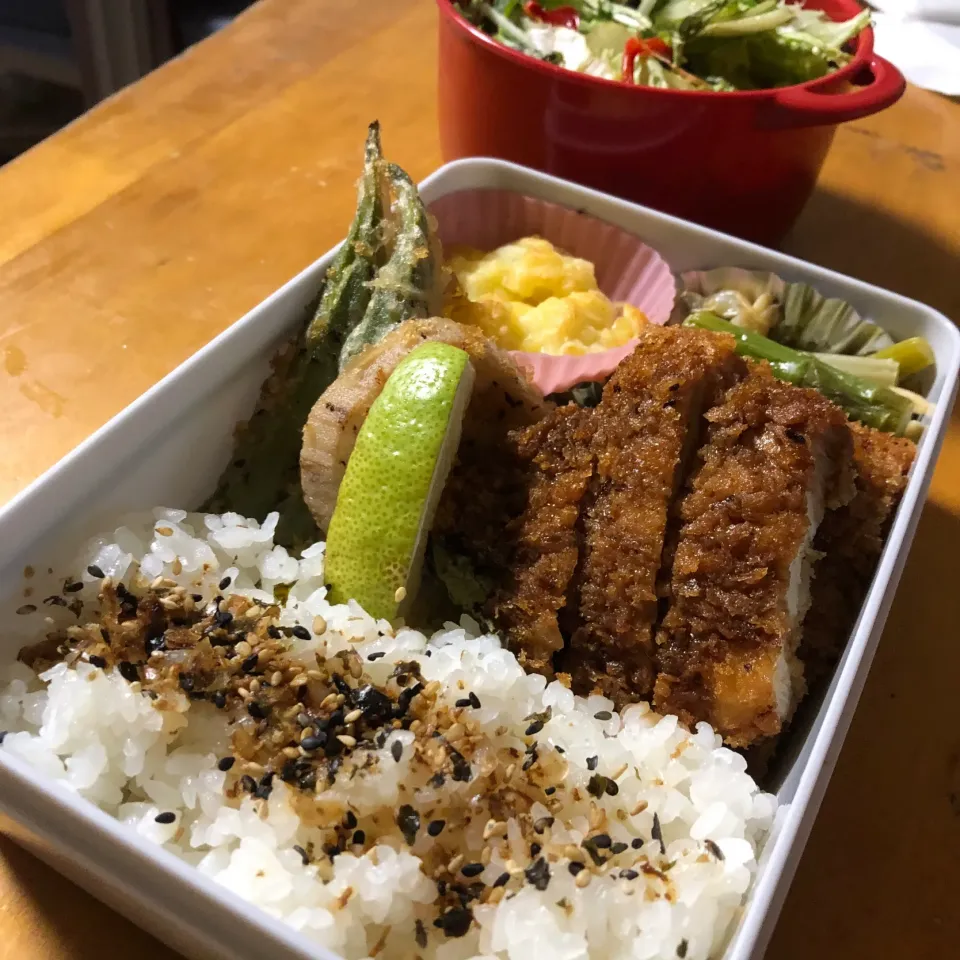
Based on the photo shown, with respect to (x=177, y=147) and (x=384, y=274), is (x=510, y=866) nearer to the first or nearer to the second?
(x=384, y=274)

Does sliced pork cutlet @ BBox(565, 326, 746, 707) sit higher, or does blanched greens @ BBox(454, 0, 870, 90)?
blanched greens @ BBox(454, 0, 870, 90)

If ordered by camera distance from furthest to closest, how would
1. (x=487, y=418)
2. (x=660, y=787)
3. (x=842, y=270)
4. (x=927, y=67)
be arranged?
(x=927, y=67)
(x=842, y=270)
(x=487, y=418)
(x=660, y=787)

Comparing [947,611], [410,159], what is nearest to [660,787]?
[947,611]

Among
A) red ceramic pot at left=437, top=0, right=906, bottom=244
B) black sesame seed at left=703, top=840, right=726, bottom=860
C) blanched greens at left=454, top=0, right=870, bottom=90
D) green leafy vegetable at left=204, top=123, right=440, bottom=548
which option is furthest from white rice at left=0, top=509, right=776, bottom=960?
blanched greens at left=454, top=0, right=870, bottom=90

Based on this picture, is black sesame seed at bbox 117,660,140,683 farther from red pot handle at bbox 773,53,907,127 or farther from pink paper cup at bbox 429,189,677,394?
red pot handle at bbox 773,53,907,127

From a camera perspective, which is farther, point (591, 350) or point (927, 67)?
point (927, 67)

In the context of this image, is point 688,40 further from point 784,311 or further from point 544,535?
point 544,535
